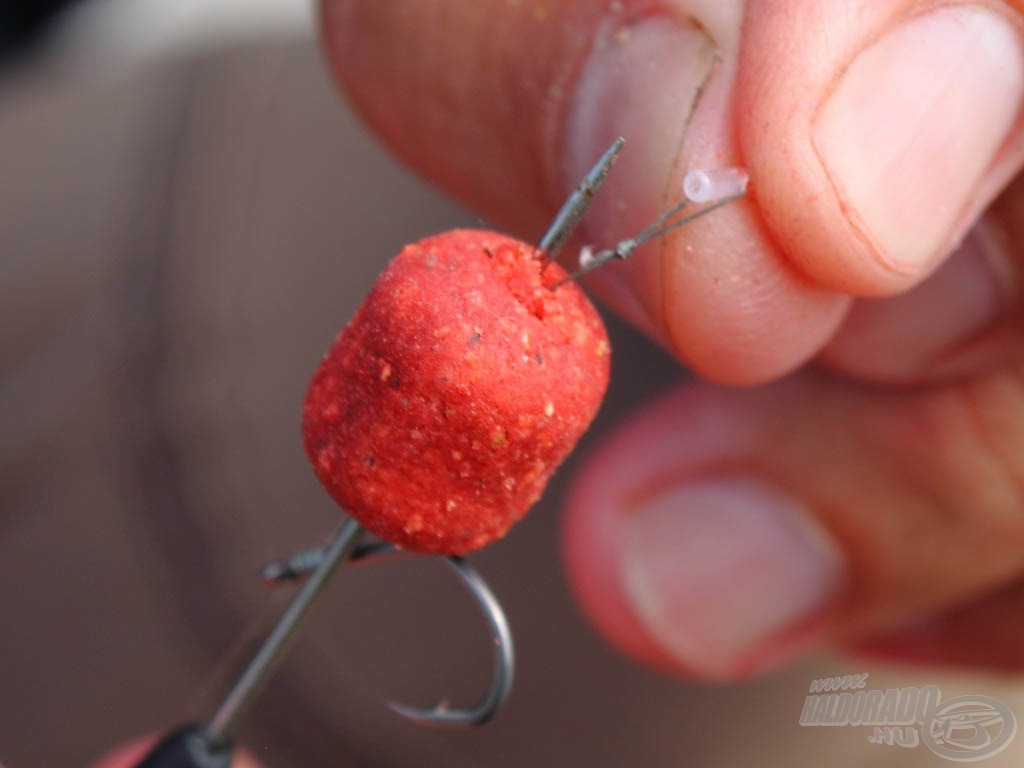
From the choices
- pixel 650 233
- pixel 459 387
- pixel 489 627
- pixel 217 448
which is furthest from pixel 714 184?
pixel 217 448

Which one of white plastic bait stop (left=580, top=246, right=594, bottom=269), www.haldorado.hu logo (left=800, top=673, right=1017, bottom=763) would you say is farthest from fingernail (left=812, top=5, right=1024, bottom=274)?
www.haldorado.hu logo (left=800, top=673, right=1017, bottom=763)

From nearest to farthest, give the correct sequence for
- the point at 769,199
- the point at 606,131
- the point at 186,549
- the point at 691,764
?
the point at 769,199, the point at 606,131, the point at 691,764, the point at 186,549

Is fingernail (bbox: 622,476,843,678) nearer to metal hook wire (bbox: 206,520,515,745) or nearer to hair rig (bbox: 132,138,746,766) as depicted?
metal hook wire (bbox: 206,520,515,745)

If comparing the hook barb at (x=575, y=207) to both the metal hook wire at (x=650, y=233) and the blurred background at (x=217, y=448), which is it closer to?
the metal hook wire at (x=650, y=233)

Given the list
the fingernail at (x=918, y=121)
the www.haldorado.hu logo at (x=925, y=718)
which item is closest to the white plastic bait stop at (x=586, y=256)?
the fingernail at (x=918, y=121)

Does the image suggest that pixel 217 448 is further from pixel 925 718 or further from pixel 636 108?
pixel 925 718

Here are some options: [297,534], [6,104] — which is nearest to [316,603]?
[297,534]

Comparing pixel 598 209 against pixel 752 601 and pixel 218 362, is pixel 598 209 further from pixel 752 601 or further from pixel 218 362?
pixel 218 362
